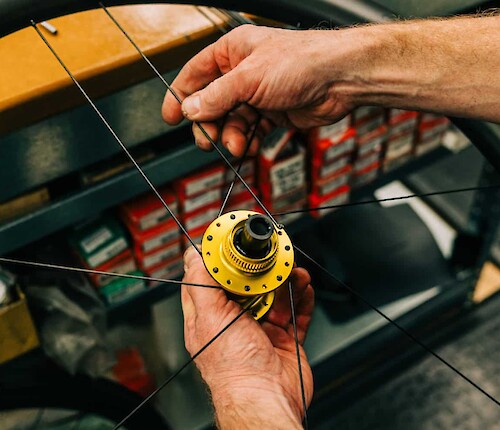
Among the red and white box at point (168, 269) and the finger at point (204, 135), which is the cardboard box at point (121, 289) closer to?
the red and white box at point (168, 269)

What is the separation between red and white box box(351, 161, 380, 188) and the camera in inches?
50.9

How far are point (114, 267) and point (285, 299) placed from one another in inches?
16.7

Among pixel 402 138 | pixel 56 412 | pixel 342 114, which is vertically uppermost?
pixel 342 114

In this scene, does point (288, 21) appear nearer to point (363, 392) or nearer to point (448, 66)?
point (448, 66)

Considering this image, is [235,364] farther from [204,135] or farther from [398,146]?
[398,146]

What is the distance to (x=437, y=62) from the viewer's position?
0.77m

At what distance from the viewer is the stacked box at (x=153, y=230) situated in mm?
1052

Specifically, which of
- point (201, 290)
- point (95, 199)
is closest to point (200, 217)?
point (95, 199)


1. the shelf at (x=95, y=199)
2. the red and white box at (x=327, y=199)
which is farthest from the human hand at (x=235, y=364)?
the red and white box at (x=327, y=199)

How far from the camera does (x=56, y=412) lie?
1.45m

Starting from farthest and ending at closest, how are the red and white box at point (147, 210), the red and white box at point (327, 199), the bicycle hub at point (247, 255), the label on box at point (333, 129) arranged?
the red and white box at point (327, 199) → the label on box at point (333, 129) → the red and white box at point (147, 210) → the bicycle hub at point (247, 255)

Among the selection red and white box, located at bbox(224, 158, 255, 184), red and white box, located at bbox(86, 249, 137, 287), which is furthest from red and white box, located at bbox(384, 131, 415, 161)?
red and white box, located at bbox(86, 249, 137, 287)

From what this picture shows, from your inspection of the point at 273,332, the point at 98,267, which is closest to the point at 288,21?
the point at 273,332

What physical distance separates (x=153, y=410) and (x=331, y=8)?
31.6 inches
